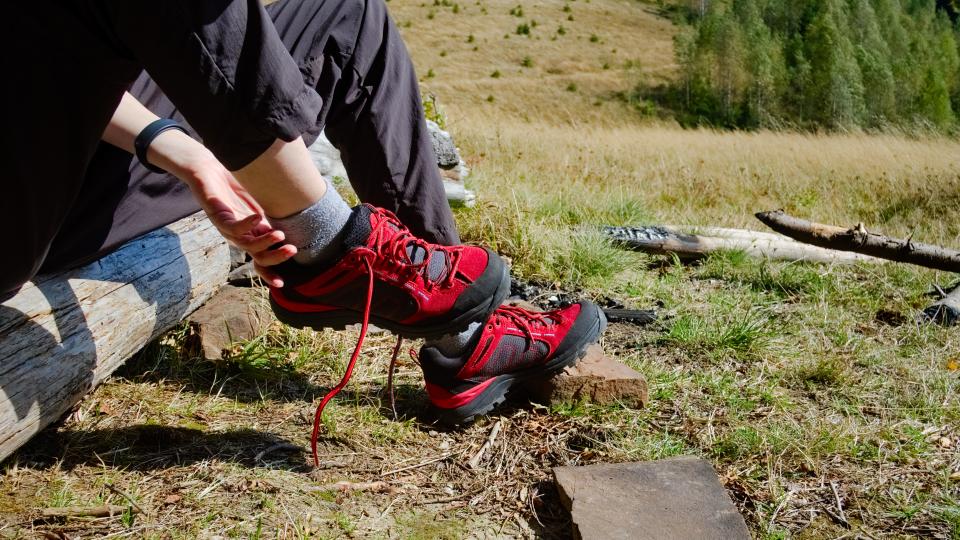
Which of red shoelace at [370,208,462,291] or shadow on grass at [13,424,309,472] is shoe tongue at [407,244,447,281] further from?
shadow on grass at [13,424,309,472]

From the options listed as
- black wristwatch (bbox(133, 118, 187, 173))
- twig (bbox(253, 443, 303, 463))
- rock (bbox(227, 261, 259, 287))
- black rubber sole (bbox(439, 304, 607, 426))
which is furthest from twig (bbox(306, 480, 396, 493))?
rock (bbox(227, 261, 259, 287))

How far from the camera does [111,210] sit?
71.2 inches

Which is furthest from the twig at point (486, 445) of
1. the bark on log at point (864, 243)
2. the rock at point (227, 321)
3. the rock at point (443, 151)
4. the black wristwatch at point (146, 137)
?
the rock at point (443, 151)

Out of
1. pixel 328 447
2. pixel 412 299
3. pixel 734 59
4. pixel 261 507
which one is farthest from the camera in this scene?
pixel 734 59

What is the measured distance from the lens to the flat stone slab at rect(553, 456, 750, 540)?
1435 millimetres

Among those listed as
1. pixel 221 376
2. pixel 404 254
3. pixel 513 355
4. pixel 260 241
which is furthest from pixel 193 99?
pixel 221 376

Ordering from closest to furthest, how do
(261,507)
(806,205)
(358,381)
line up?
(261,507)
(358,381)
(806,205)

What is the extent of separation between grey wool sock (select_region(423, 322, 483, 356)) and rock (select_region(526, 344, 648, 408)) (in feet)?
0.86

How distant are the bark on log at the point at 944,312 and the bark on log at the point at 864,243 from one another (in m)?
0.38

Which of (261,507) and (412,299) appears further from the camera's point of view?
(412,299)

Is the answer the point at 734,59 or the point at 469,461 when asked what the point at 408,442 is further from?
the point at 734,59

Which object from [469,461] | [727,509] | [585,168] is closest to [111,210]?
[469,461]

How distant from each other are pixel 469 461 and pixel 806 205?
5.45m

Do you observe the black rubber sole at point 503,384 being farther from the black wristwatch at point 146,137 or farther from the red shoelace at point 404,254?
the black wristwatch at point 146,137
